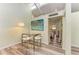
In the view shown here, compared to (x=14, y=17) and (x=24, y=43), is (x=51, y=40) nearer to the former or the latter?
(x=24, y=43)

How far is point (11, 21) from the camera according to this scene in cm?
208

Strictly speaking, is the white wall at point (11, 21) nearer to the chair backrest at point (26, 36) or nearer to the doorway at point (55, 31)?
the chair backrest at point (26, 36)

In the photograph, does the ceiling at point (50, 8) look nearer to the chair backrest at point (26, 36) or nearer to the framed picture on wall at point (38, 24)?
the framed picture on wall at point (38, 24)

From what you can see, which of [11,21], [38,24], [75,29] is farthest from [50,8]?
[11,21]

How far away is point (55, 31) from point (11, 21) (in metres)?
0.78

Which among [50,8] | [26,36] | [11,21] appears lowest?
[26,36]

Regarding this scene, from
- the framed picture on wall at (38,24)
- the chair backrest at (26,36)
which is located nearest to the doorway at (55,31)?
the framed picture on wall at (38,24)

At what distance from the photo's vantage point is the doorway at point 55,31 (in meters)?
2.08

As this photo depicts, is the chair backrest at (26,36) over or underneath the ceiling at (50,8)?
underneath

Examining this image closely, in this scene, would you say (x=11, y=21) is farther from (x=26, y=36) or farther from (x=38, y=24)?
(x=38, y=24)

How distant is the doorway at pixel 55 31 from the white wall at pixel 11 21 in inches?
16.5

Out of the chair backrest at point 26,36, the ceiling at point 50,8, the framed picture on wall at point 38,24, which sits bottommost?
the chair backrest at point 26,36

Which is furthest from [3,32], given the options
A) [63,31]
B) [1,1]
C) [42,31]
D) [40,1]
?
[63,31]

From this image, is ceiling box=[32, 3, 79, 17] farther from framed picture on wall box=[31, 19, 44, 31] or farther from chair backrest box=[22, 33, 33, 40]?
chair backrest box=[22, 33, 33, 40]
